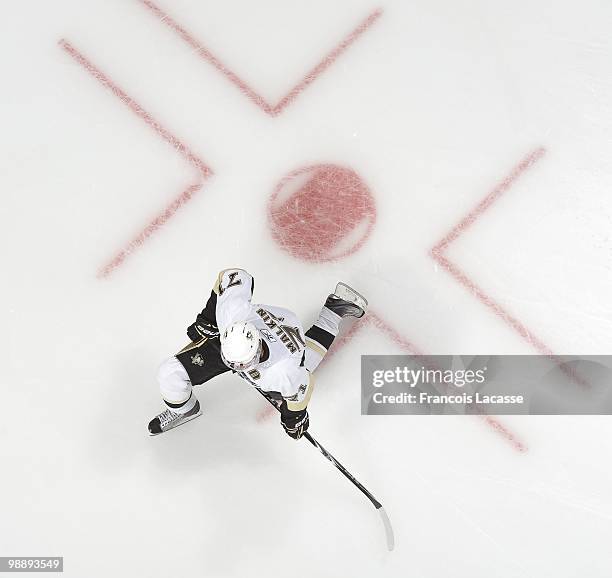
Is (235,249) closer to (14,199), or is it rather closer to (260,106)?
(260,106)

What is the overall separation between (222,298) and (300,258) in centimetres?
87

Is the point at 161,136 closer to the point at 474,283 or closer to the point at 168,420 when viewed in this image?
the point at 168,420

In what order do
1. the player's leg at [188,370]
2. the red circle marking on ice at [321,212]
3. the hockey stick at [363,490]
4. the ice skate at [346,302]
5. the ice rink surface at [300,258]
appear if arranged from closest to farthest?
the player's leg at [188,370], the hockey stick at [363,490], the ice rink surface at [300,258], the ice skate at [346,302], the red circle marking on ice at [321,212]

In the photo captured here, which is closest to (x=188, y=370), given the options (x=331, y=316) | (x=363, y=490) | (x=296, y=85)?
(x=331, y=316)

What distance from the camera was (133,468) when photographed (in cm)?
432

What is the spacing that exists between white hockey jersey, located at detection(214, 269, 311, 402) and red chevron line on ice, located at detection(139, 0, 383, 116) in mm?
1388

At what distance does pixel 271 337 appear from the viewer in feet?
12.0

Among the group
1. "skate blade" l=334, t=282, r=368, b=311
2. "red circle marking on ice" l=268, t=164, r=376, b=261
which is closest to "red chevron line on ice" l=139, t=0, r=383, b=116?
"red circle marking on ice" l=268, t=164, r=376, b=261

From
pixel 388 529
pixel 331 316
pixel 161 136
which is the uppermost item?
pixel 161 136

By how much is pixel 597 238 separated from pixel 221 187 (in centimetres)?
206

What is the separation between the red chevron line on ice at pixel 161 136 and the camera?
15.2 feet

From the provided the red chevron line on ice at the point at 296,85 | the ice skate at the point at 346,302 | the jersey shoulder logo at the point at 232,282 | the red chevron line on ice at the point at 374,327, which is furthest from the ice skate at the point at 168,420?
the red chevron line on ice at the point at 296,85

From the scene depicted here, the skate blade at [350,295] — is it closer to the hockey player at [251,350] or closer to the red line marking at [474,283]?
the hockey player at [251,350]

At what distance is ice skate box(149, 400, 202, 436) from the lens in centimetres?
425
